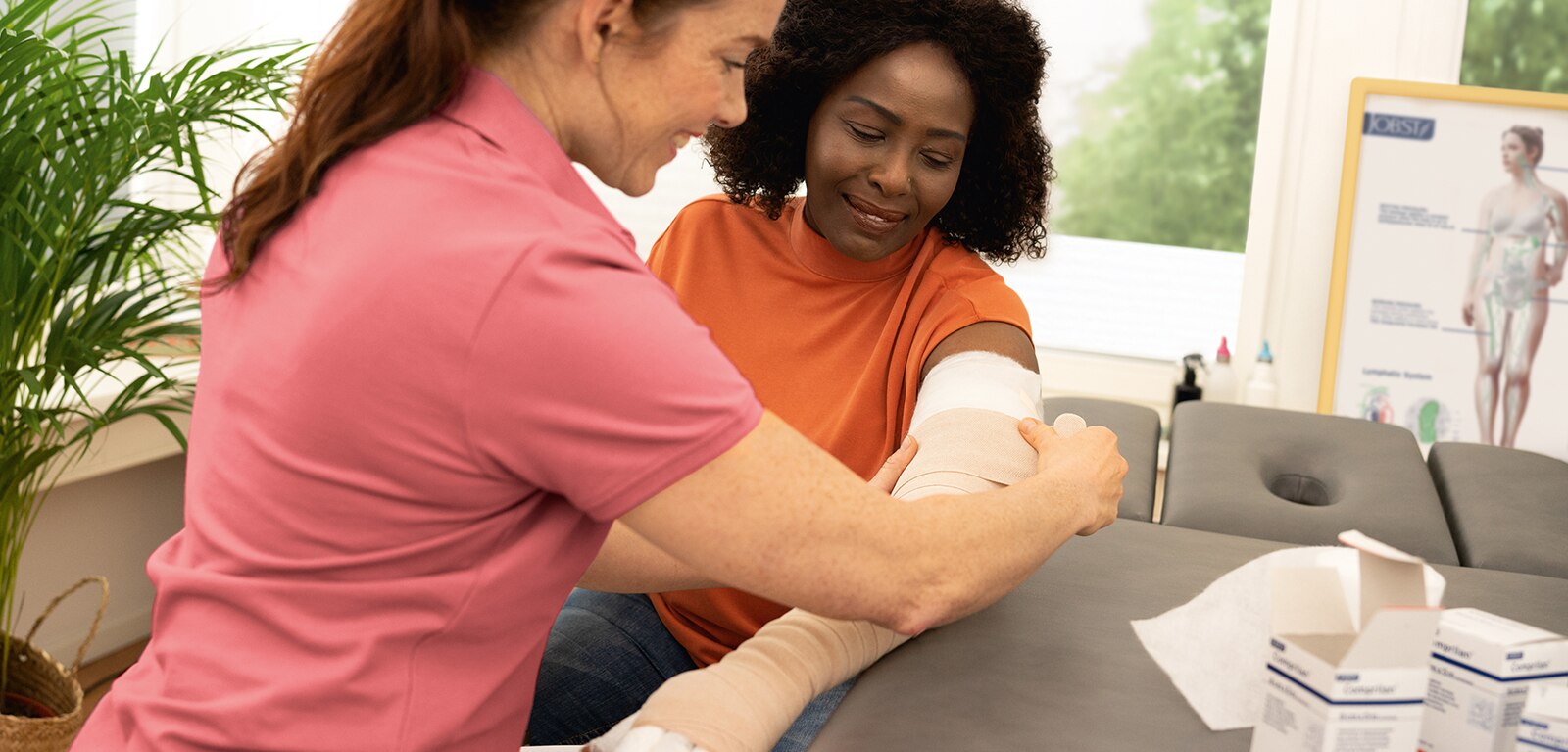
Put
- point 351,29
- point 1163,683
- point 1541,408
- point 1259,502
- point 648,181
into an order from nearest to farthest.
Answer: point 351,29 < point 648,181 < point 1163,683 < point 1259,502 < point 1541,408

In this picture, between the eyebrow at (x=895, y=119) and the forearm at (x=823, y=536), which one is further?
the eyebrow at (x=895, y=119)

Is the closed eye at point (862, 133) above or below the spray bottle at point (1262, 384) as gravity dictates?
above

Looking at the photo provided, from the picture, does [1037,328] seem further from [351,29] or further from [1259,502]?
[351,29]

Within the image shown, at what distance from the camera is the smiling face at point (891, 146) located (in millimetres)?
1466

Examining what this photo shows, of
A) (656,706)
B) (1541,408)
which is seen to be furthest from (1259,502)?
(1541,408)

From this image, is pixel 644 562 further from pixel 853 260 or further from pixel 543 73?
pixel 543 73

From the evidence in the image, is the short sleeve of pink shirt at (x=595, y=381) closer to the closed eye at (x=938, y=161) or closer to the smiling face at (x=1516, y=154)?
the closed eye at (x=938, y=161)

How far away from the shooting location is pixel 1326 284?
2.99m

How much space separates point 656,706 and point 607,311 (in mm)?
391

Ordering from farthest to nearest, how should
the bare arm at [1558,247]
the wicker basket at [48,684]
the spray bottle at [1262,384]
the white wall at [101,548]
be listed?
the spray bottle at [1262,384] → the bare arm at [1558,247] → the white wall at [101,548] → the wicker basket at [48,684]

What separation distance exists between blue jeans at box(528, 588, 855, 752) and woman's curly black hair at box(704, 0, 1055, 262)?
0.53 meters

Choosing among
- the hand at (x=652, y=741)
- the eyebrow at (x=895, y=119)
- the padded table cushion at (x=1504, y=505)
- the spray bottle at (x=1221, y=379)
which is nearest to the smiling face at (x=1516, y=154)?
the spray bottle at (x=1221, y=379)

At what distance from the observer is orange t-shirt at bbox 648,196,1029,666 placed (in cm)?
147

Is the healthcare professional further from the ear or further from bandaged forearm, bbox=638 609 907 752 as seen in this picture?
bandaged forearm, bbox=638 609 907 752
